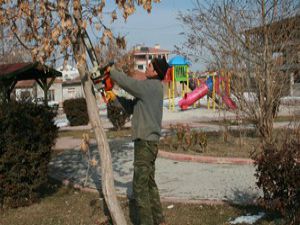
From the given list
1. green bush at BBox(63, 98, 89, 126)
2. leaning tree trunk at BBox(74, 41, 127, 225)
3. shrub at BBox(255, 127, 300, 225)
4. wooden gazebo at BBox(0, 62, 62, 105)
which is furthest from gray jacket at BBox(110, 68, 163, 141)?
green bush at BBox(63, 98, 89, 126)

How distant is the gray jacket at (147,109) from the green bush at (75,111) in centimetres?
1727

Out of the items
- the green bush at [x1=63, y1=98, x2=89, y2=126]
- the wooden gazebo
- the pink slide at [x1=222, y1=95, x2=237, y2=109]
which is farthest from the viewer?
the green bush at [x1=63, y1=98, x2=89, y2=126]

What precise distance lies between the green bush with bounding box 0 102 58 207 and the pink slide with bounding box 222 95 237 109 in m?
5.58

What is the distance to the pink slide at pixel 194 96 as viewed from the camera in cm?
2788

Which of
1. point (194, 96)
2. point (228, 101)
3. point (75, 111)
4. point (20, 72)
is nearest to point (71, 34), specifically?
point (228, 101)

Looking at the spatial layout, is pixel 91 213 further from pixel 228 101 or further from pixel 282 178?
pixel 228 101

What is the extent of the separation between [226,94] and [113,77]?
23.9 ft

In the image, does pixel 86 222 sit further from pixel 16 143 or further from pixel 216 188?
pixel 216 188

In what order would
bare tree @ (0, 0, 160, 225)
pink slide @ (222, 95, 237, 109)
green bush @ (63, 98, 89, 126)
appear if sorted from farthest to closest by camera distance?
1. green bush @ (63, 98, 89, 126)
2. pink slide @ (222, 95, 237, 109)
3. bare tree @ (0, 0, 160, 225)

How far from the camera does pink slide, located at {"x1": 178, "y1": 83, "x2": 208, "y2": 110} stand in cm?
2788

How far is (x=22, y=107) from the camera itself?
6.80 m

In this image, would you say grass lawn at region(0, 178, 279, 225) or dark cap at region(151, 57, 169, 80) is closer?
dark cap at region(151, 57, 169, 80)

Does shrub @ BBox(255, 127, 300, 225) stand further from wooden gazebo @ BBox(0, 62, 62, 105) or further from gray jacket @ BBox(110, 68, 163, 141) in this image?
wooden gazebo @ BBox(0, 62, 62, 105)

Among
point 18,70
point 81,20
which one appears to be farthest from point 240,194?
point 18,70
